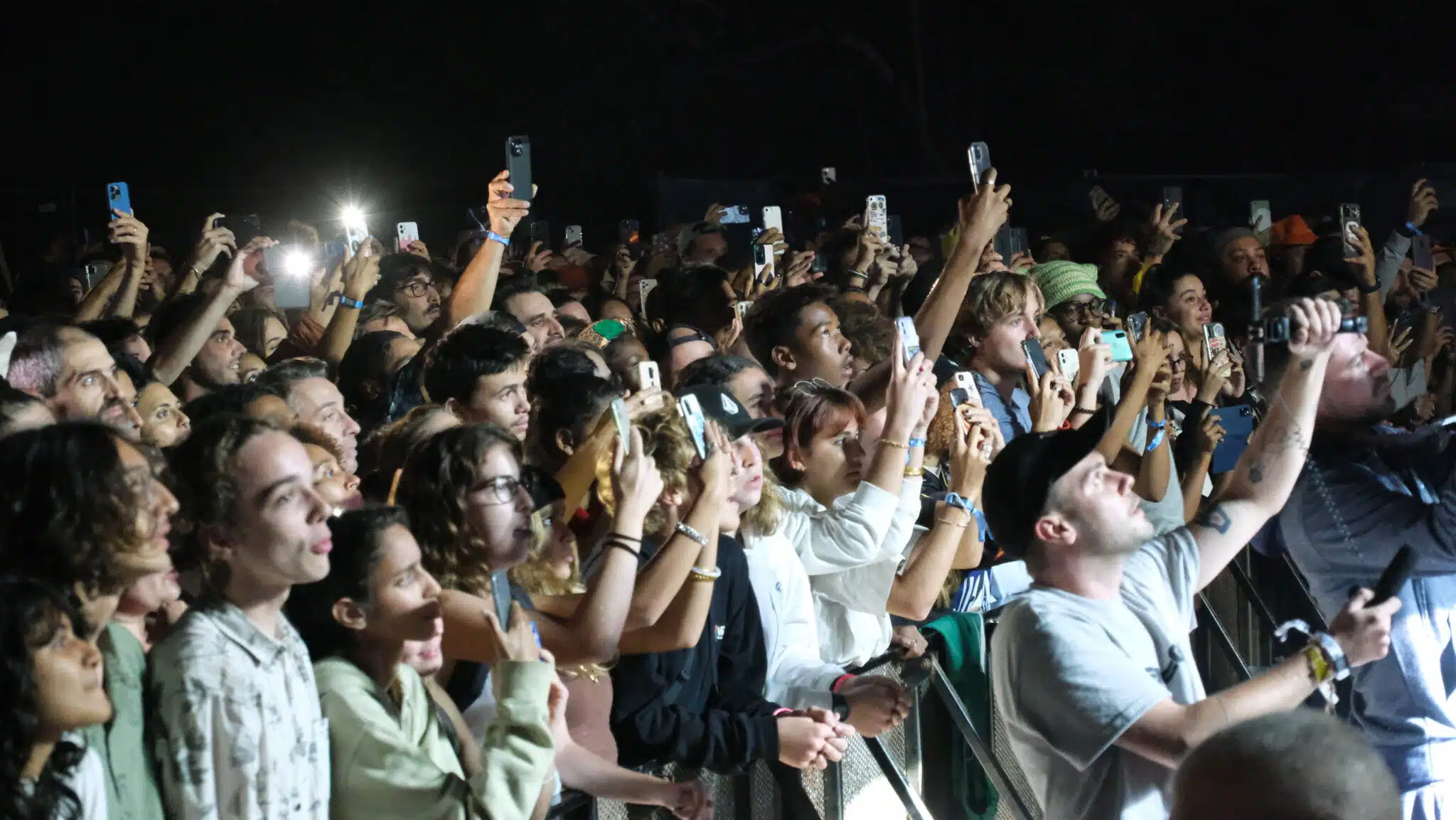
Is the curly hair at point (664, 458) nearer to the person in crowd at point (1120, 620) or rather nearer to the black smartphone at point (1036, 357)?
the person in crowd at point (1120, 620)

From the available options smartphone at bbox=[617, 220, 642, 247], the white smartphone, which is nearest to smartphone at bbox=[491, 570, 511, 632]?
the white smartphone

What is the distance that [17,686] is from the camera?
1971 millimetres

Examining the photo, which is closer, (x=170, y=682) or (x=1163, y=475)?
(x=170, y=682)

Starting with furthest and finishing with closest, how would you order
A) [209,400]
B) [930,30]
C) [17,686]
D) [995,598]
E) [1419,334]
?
[930,30], [1419,334], [995,598], [209,400], [17,686]

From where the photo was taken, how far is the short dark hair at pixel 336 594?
98.2 inches

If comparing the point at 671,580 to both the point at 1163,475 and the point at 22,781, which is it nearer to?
the point at 22,781

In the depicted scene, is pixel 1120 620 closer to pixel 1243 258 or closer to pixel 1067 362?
pixel 1067 362

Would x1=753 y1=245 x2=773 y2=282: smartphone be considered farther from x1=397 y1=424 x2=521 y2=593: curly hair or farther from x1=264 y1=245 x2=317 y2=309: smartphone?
x1=397 y1=424 x2=521 y2=593: curly hair

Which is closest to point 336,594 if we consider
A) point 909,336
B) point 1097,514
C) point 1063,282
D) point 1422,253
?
point 1097,514

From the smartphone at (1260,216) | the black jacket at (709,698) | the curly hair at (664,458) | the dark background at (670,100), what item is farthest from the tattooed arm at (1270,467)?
the dark background at (670,100)

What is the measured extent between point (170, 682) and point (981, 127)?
12662 millimetres

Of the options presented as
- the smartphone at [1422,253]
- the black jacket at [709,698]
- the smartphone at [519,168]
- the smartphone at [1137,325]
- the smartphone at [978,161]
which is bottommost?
the black jacket at [709,698]

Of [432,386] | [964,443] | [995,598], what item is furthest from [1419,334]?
[432,386]

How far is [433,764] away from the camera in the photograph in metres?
2.40
